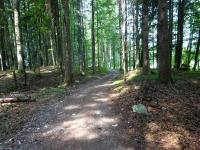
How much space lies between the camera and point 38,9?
22797mm

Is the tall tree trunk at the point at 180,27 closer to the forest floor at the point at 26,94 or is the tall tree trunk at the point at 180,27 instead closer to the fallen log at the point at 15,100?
the forest floor at the point at 26,94

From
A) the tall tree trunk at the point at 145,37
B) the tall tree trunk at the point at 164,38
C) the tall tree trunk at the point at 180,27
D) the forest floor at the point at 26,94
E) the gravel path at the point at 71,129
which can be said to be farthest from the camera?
the tall tree trunk at the point at 180,27

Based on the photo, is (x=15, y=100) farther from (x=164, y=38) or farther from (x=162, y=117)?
(x=164, y=38)

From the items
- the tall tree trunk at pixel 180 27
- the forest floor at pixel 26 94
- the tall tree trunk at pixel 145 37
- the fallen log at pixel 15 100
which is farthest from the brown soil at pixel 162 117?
the tall tree trunk at pixel 180 27

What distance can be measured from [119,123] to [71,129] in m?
1.79

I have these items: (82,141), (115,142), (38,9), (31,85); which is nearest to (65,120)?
(82,141)

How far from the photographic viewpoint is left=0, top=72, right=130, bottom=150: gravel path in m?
7.49

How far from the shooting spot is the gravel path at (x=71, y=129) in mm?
7492

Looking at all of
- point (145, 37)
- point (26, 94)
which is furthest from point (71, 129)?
point (145, 37)

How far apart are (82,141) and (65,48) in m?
11.6

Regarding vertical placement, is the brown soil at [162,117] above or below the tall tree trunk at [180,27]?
A: below

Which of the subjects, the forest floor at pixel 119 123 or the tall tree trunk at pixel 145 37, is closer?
the forest floor at pixel 119 123

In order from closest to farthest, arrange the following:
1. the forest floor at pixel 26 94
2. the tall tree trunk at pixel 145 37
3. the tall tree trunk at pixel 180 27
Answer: the forest floor at pixel 26 94, the tall tree trunk at pixel 145 37, the tall tree trunk at pixel 180 27

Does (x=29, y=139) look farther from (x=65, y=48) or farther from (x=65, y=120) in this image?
(x=65, y=48)
